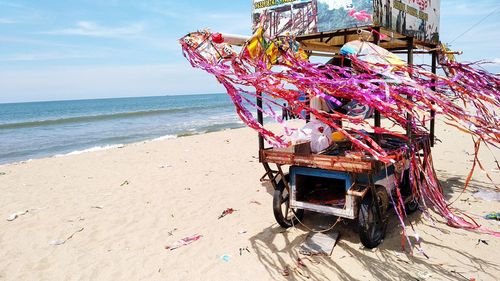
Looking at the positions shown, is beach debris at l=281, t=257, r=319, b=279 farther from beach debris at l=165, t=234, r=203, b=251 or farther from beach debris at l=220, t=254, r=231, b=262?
beach debris at l=165, t=234, r=203, b=251

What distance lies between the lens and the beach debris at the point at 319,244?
13.7ft

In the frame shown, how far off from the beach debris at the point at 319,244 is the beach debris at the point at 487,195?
3209 mm

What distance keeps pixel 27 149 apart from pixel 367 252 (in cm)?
1820

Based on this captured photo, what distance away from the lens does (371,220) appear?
408cm

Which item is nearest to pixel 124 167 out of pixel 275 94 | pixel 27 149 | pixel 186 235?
pixel 186 235

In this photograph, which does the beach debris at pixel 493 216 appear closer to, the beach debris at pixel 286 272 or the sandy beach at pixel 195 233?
the sandy beach at pixel 195 233

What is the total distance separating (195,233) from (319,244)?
1884mm

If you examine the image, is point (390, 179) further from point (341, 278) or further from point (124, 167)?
point (124, 167)

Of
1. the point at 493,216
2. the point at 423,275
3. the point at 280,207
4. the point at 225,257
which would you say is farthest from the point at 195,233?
the point at 493,216

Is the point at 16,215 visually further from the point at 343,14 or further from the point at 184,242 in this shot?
the point at 343,14

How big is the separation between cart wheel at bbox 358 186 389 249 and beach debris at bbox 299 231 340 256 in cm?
40

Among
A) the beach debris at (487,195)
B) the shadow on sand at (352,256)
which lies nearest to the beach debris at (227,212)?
the shadow on sand at (352,256)

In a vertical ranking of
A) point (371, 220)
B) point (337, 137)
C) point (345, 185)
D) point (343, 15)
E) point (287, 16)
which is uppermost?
point (287, 16)

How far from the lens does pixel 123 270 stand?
4.25m
